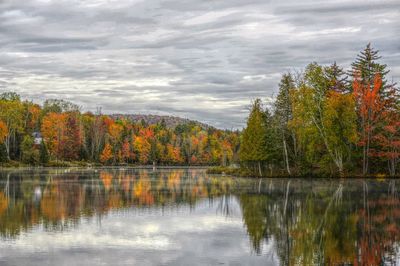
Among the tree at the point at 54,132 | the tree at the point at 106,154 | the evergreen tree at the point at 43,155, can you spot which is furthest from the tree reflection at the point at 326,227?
the tree at the point at 106,154

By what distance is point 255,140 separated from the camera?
2736 inches

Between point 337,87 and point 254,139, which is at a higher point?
point 337,87

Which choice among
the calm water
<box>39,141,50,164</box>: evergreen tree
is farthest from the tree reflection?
<box>39,141,50,164</box>: evergreen tree

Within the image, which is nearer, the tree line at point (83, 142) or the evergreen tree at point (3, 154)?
the evergreen tree at point (3, 154)

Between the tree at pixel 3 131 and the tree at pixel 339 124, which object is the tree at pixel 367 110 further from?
the tree at pixel 3 131

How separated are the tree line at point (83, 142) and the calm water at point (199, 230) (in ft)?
250

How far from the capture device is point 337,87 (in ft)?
238

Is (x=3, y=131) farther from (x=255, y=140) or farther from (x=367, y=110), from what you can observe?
(x=367, y=110)

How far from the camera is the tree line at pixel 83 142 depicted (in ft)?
378

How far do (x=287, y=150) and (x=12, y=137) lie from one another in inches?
2762

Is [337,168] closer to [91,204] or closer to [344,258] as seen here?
[91,204]

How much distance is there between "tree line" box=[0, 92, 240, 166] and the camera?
115 m

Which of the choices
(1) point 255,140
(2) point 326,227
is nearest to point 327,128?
(1) point 255,140

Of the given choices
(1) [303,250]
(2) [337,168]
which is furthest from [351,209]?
(2) [337,168]
